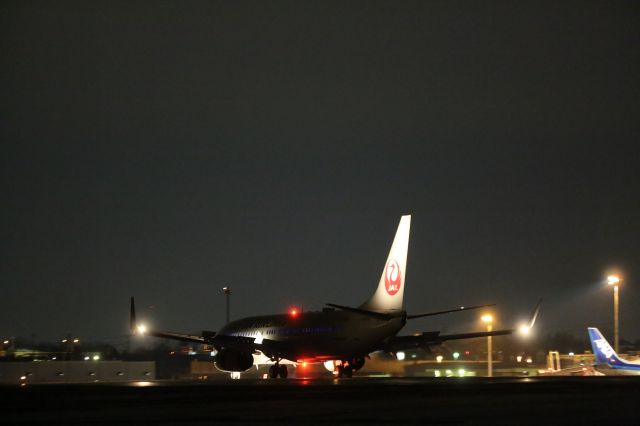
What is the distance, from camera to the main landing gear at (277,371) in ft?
170

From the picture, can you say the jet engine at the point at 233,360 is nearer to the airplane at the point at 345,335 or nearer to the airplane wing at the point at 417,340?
the airplane at the point at 345,335

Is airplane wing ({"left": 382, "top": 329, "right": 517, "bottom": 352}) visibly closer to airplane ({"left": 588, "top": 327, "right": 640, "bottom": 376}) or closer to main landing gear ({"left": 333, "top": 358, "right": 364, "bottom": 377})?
main landing gear ({"left": 333, "top": 358, "right": 364, "bottom": 377})

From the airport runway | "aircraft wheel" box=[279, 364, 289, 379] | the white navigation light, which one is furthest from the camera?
the white navigation light

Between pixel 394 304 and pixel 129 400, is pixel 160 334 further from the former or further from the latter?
pixel 129 400

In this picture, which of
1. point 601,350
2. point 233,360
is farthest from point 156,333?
point 601,350

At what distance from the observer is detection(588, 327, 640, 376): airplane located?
56812 millimetres

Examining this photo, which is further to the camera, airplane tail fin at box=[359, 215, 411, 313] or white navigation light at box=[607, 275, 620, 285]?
white navigation light at box=[607, 275, 620, 285]

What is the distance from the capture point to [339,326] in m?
49.5

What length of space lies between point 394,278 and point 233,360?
430 inches

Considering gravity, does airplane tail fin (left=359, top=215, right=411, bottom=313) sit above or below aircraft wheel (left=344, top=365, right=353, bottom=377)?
above

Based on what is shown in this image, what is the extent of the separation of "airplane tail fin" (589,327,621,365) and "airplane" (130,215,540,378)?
1186cm

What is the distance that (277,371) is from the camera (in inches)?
2042

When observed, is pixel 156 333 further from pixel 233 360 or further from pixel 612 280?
pixel 612 280

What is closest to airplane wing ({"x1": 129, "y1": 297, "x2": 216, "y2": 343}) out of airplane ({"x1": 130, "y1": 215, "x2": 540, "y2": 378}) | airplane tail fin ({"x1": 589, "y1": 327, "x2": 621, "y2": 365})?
airplane ({"x1": 130, "y1": 215, "x2": 540, "y2": 378})
